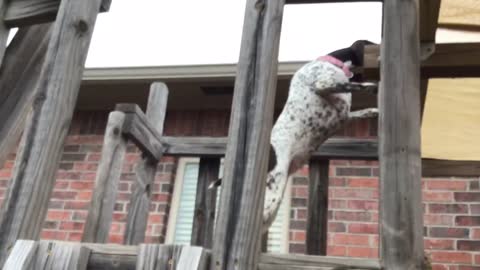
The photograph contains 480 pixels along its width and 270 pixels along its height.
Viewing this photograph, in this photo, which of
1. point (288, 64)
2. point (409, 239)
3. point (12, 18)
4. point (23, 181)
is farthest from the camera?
point (288, 64)

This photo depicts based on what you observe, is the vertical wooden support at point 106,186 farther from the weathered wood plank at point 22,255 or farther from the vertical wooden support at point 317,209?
the weathered wood plank at point 22,255

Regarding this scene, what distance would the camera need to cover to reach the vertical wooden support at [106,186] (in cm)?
243

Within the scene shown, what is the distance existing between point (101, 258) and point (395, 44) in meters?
0.88

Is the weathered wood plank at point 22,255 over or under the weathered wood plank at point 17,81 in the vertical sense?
under

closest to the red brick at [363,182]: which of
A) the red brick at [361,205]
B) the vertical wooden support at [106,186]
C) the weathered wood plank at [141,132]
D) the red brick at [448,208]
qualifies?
the red brick at [361,205]

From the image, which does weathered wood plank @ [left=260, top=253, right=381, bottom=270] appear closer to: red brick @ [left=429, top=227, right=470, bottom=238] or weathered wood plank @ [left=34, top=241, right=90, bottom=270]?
weathered wood plank @ [left=34, top=241, right=90, bottom=270]

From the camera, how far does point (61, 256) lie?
1.28 meters

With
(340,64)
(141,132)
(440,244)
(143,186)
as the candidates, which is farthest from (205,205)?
(440,244)

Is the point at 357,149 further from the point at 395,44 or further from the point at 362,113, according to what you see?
the point at 395,44

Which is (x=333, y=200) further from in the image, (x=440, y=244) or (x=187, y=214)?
(x=187, y=214)

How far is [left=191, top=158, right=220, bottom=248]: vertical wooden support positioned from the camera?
2.89 metres

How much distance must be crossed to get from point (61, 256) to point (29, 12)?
1.03 m

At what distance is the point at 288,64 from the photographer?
425 cm

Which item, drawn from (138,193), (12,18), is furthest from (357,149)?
(12,18)
